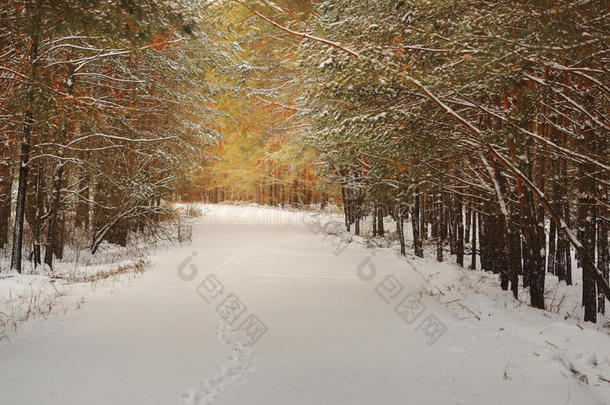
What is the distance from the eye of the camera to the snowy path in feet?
13.1

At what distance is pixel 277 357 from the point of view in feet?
16.4

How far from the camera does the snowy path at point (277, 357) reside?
157 inches

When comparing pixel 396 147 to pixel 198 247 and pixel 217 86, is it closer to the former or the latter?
pixel 198 247

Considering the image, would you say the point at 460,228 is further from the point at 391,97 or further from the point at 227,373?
the point at 227,373

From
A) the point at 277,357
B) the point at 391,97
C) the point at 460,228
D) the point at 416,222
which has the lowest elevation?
the point at 277,357

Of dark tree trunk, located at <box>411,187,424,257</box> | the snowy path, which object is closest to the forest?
dark tree trunk, located at <box>411,187,424,257</box>

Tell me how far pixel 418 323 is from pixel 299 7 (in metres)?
10.5

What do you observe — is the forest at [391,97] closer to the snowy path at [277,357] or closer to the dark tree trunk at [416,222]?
the dark tree trunk at [416,222]

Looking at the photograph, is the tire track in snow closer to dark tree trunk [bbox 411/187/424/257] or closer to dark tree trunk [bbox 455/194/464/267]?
dark tree trunk [bbox 455/194/464/267]

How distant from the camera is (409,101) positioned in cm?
681

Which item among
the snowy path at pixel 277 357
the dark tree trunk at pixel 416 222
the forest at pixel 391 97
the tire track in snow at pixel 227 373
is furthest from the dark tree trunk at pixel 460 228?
the tire track in snow at pixel 227 373

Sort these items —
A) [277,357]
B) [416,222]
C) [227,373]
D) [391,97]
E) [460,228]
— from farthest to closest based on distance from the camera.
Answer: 1. [416,222]
2. [460,228]
3. [391,97]
4. [277,357]
5. [227,373]

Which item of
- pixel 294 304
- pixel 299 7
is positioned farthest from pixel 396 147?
pixel 299 7

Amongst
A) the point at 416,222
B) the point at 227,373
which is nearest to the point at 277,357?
the point at 227,373
